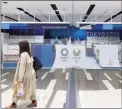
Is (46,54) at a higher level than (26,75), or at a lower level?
higher

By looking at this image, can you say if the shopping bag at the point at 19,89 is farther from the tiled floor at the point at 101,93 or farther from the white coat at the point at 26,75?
the tiled floor at the point at 101,93

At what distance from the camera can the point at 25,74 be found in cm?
600

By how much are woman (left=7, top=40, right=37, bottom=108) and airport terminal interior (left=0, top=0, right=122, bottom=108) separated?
1.31 ft

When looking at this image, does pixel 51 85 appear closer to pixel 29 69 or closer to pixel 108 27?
pixel 29 69

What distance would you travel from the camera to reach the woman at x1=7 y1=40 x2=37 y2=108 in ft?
19.2

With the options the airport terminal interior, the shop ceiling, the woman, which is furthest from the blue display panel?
the woman

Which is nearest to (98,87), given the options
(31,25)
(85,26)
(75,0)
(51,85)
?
(51,85)

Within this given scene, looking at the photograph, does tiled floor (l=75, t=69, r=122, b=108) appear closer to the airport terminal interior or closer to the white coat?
the airport terminal interior

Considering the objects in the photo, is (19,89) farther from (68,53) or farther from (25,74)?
(68,53)

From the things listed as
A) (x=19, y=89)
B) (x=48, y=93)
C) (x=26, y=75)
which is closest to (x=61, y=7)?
(x=48, y=93)

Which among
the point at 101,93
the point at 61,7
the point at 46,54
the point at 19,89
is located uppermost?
the point at 61,7

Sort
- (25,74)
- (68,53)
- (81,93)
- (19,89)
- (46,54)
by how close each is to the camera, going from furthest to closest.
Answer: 1. (46,54)
2. (68,53)
3. (81,93)
4. (25,74)
5. (19,89)

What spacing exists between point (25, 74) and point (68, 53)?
318 inches

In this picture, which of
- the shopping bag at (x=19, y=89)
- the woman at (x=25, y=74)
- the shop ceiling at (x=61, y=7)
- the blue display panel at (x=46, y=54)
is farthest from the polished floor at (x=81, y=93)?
the blue display panel at (x=46, y=54)
